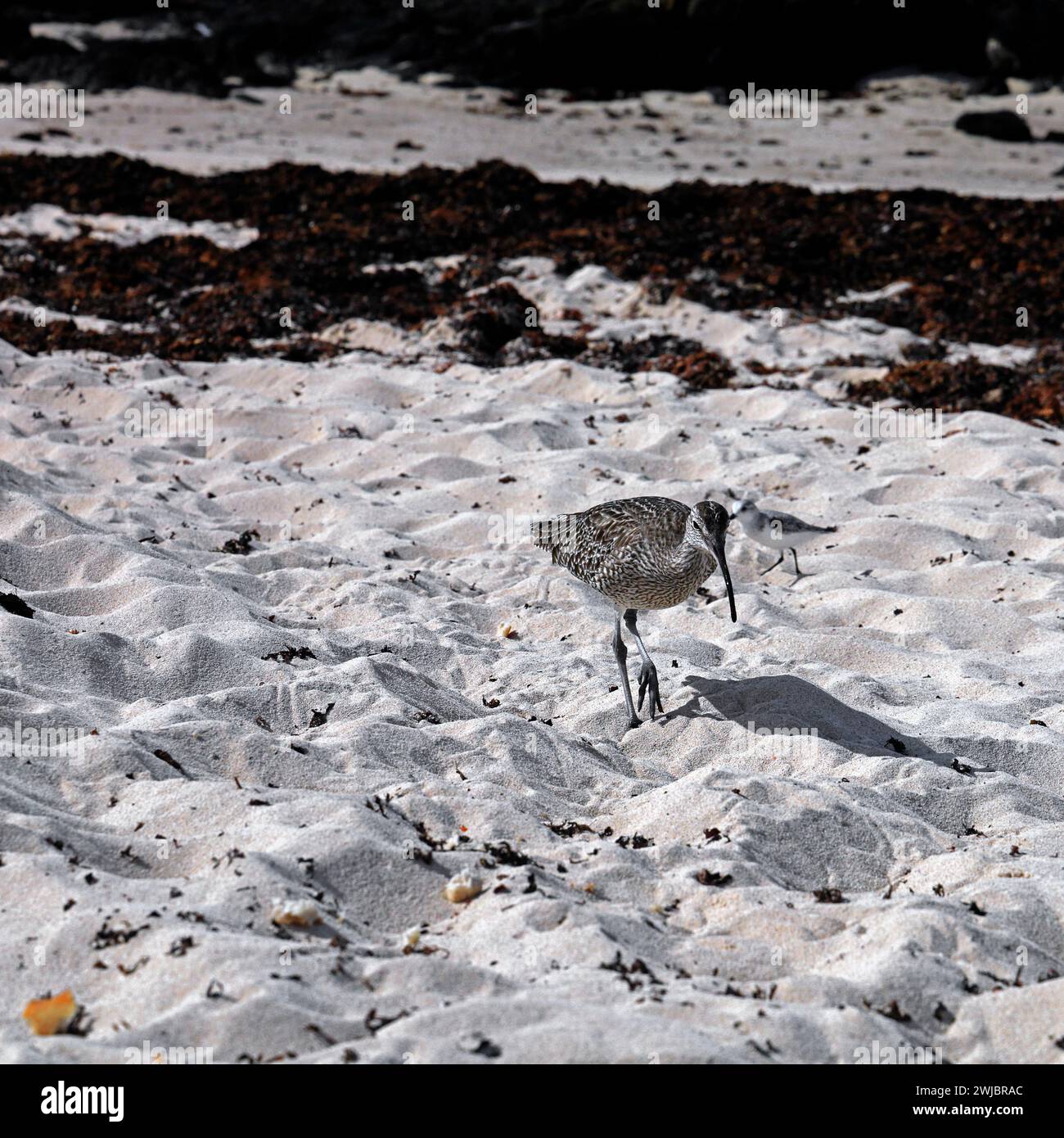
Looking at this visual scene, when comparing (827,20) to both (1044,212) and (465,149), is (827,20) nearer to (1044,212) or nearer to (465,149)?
(465,149)

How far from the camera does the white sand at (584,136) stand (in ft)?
62.4

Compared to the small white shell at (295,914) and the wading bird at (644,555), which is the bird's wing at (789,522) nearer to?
the wading bird at (644,555)

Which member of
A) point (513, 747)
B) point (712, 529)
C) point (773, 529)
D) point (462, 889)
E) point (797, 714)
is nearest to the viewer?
point (462, 889)

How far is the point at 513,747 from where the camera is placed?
5.00 metres

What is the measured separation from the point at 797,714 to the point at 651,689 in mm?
655

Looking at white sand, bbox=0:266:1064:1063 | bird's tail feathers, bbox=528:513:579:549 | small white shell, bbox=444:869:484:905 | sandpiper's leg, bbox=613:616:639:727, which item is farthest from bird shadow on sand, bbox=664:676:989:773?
small white shell, bbox=444:869:484:905

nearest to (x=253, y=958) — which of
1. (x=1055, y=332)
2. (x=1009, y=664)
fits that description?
(x=1009, y=664)

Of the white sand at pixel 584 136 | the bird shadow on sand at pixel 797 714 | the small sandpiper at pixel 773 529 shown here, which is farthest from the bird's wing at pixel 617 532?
the white sand at pixel 584 136

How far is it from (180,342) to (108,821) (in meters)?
7.28

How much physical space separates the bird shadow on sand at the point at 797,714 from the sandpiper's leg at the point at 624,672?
15cm

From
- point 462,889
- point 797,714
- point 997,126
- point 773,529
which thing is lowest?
point 797,714

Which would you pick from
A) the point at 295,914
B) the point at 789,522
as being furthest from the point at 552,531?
the point at 295,914

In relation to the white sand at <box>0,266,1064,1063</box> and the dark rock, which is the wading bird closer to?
the white sand at <box>0,266,1064,1063</box>

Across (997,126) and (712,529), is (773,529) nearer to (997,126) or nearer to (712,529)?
(712,529)
